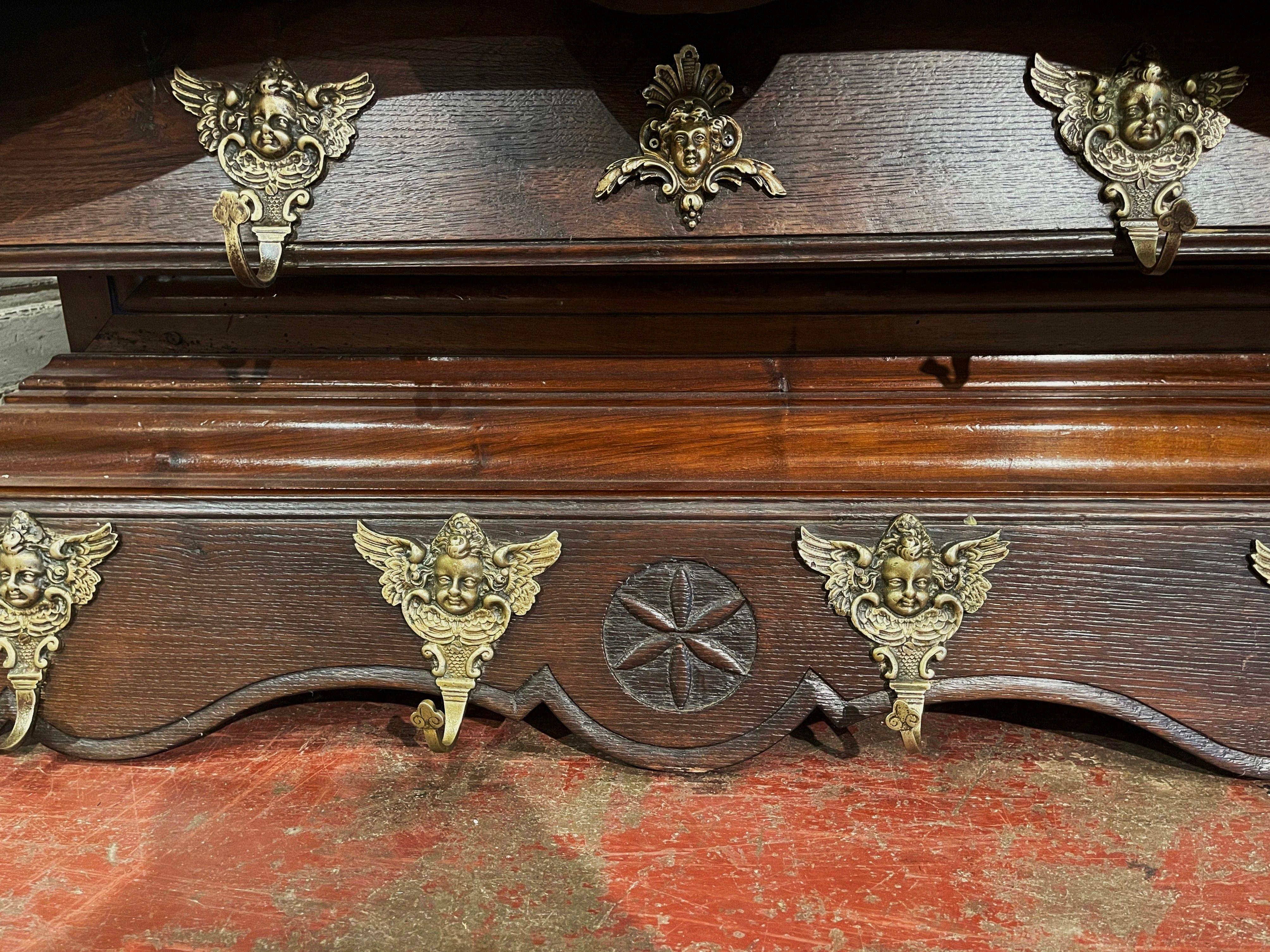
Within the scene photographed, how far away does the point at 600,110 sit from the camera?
2.47ft

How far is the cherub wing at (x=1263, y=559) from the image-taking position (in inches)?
31.1

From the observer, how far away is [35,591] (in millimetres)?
836

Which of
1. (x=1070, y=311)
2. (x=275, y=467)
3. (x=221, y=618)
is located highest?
(x=1070, y=311)

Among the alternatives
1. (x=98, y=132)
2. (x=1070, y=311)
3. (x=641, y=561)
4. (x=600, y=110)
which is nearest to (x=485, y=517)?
(x=641, y=561)

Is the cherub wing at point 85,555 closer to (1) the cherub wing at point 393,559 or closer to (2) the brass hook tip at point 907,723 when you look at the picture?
(1) the cherub wing at point 393,559

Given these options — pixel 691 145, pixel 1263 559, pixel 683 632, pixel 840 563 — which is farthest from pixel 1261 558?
pixel 691 145

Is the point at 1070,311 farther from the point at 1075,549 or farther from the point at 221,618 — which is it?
the point at 221,618

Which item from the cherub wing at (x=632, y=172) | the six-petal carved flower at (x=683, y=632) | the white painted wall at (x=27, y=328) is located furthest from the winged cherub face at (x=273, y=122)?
the white painted wall at (x=27, y=328)

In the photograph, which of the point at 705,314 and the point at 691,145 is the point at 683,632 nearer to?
the point at 705,314

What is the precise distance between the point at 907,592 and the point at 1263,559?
32cm

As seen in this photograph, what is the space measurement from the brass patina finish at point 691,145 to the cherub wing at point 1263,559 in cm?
53

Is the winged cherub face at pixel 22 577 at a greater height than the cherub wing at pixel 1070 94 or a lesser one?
lesser

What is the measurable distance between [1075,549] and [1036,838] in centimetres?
25

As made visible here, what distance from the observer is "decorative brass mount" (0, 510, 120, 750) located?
2.73 ft
